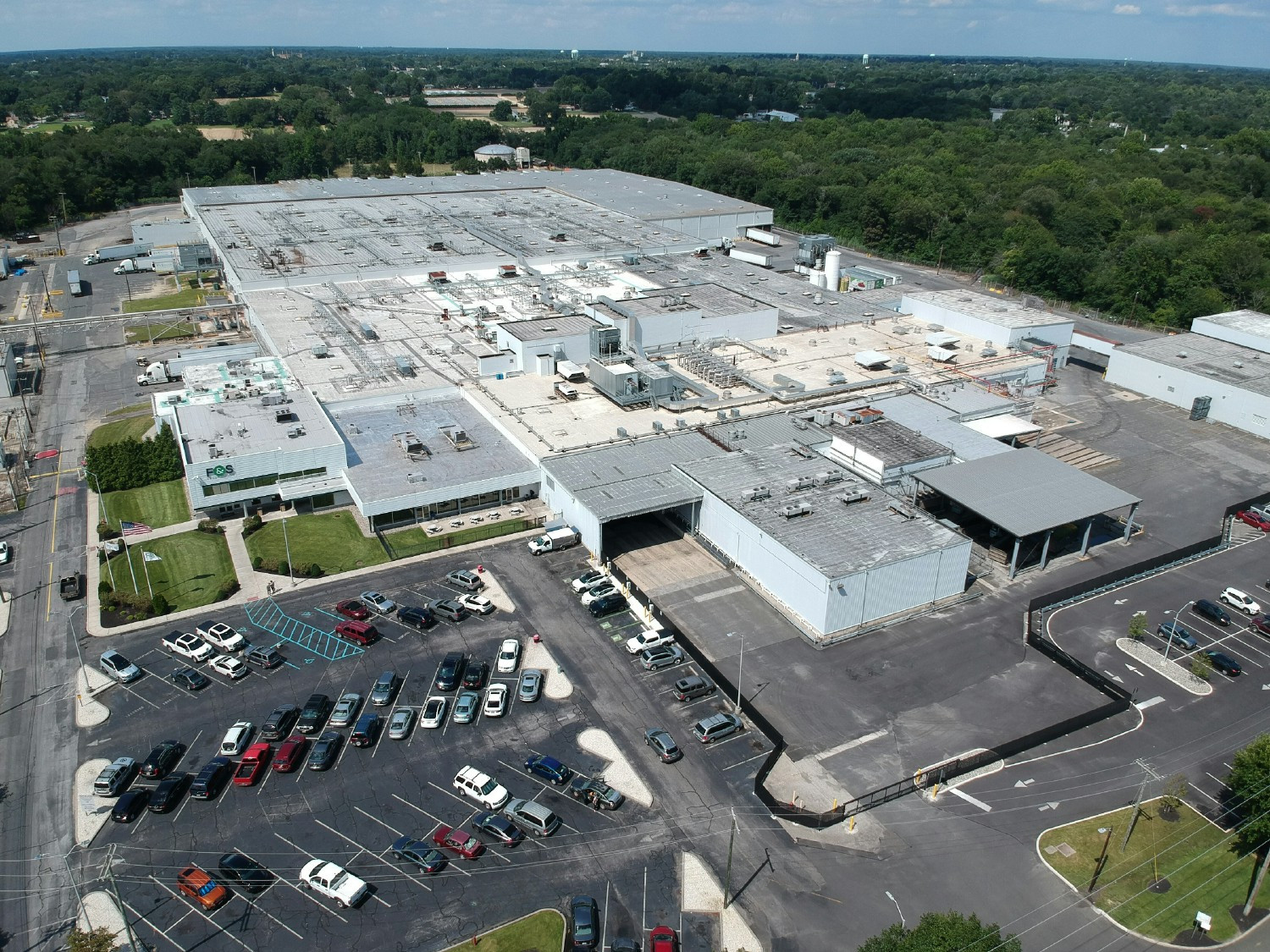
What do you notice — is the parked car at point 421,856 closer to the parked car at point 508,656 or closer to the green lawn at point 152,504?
the parked car at point 508,656

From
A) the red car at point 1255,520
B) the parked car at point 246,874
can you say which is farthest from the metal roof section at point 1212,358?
the parked car at point 246,874

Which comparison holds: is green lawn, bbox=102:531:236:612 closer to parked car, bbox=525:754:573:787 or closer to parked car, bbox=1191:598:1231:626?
parked car, bbox=525:754:573:787

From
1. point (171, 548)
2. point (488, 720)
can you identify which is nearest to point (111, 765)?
point (488, 720)

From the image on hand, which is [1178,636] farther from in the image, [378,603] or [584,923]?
[378,603]

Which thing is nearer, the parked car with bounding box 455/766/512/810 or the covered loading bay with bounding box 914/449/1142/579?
the parked car with bounding box 455/766/512/810

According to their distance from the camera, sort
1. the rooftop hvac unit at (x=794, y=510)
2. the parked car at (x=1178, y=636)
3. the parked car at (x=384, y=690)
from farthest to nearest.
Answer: the rooftop hvac unit at (x=794, y=510) → the parked car at (x=1178, y=636) → the parked car at (x=384, y=690)

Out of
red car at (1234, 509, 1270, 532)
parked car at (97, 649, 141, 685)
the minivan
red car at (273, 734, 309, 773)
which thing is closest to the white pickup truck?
the minivan

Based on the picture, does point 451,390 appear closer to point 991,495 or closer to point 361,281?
point 361,281
